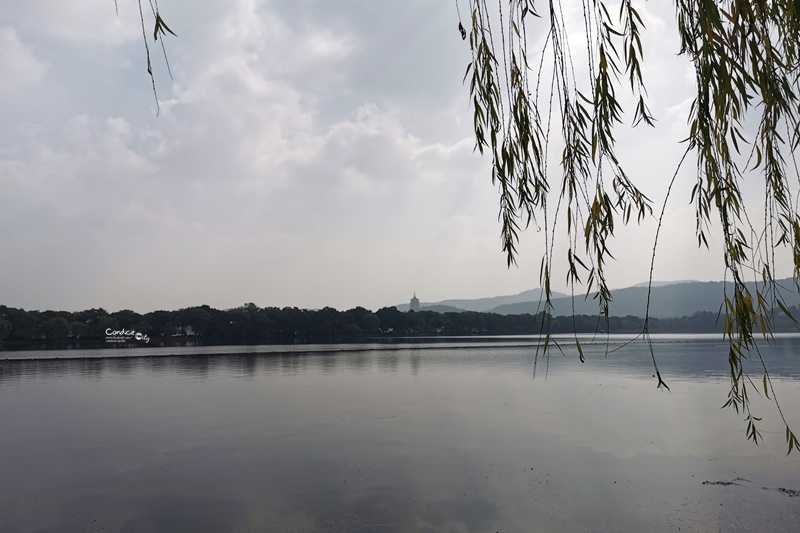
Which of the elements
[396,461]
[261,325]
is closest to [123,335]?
[261,325]

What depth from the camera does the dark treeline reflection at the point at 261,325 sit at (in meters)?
95.8

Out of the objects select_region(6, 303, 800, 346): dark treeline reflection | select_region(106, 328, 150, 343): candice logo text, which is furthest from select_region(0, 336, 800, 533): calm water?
select_region(106, 328, 150, 343): candice logo text

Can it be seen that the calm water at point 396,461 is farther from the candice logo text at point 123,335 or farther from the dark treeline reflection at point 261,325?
the candice logo text at point 123,335

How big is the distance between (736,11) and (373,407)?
61.1 ft

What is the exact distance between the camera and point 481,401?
2139cm

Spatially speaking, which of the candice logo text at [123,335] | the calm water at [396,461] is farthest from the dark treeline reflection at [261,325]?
the calm water at [396,461]

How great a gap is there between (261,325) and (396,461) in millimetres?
110578

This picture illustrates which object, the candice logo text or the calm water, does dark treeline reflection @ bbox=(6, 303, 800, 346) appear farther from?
the calm water

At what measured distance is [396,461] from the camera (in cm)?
1270

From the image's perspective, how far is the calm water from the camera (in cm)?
924

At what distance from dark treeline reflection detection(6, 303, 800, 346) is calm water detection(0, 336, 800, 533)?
62.2 m

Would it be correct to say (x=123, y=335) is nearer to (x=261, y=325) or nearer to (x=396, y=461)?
(x=261, y=325)

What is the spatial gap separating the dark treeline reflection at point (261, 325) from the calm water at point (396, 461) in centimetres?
6218

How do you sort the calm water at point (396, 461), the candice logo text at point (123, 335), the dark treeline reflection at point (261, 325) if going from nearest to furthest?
the calm water at point (396, 461) < the dark treeline reflection at point (261, 325) < the candice logo text at point (123, 335)
